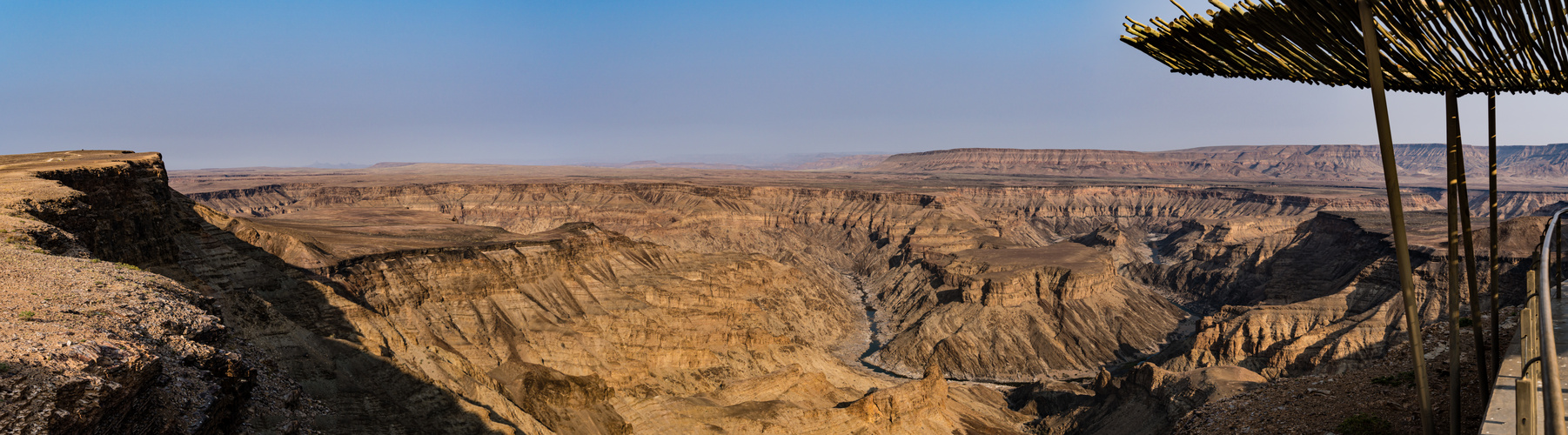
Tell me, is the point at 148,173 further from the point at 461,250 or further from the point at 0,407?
the point at 461,250

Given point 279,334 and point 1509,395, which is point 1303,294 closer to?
point 1509,395

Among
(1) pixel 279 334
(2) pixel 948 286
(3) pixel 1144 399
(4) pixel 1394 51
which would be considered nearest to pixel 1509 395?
(4) pixel 1394 51

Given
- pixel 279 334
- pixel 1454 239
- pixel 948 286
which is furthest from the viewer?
pixel 948 286

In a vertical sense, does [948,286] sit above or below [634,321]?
below

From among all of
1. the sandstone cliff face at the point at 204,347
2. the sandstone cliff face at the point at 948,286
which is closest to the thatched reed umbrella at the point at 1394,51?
the sandstone cliff face at the point at 204,347

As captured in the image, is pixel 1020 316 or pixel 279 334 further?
pixel 1020 316

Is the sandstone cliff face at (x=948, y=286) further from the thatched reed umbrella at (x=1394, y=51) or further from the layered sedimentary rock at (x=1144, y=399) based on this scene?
the thatched reed umbrella at (x=1394, y=51)
